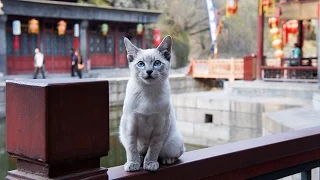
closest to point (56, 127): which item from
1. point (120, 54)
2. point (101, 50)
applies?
point (101, 50)

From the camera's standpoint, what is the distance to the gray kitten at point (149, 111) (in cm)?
175

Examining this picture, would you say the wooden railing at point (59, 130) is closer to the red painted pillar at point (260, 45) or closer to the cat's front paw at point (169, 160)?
the cat's front paw at point (169, 160)

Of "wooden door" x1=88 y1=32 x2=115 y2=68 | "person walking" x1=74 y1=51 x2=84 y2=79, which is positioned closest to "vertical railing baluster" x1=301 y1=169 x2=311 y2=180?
"person walking" x1=74 y1=51 x2=84 y2=79

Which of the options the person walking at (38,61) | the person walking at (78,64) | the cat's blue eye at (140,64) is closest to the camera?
the cat's blue eye at (140,64)

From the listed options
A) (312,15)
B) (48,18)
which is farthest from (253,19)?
(312,15)

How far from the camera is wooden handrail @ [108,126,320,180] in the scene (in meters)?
1.59

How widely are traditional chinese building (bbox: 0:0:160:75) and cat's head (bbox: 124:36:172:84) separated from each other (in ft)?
52.2

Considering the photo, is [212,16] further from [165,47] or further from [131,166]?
[131,166]

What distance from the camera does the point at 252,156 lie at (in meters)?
1.83

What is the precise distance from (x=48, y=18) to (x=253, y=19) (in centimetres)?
1626

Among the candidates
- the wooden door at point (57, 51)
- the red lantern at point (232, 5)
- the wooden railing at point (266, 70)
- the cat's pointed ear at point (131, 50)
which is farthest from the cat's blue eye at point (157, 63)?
the wooden door at point (57, 51)

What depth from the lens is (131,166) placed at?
158 centimetres

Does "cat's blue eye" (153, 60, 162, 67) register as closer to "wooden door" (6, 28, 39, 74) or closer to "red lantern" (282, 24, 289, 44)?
"red lantern" (282, 24, 289, 44)

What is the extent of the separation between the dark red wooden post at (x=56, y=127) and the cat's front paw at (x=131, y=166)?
0.61ft
